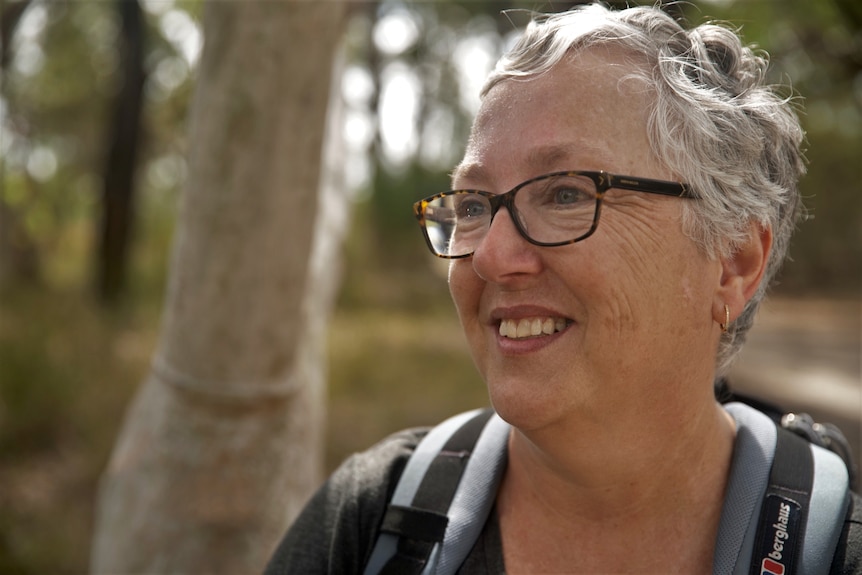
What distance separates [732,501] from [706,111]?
77cm

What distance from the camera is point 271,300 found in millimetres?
3143

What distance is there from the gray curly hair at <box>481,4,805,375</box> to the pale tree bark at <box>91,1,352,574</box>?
139 cm

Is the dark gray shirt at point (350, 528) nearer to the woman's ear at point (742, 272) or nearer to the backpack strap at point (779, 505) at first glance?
the backpack strap at point (779, 505)

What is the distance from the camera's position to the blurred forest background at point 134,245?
6.17 meters

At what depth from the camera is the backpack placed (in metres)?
1.59

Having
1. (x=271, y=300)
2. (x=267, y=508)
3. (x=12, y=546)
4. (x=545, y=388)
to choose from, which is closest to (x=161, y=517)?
(x=267, y=508)

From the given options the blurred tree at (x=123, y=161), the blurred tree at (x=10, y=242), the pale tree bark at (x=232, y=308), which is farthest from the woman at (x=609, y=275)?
the blurred tree at (x=123, y=161)

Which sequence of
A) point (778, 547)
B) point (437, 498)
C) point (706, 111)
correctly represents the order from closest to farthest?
point (778, 547) < point (706, 111) < point (437, 498)

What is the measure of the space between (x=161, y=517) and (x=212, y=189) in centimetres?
119

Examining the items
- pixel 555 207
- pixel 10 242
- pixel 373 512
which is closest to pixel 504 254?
pixel 555 207

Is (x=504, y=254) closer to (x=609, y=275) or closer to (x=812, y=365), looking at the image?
(x=609, y=275)

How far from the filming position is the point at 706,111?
1695 millimetres

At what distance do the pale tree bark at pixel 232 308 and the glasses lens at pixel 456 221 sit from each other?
1.32 meters

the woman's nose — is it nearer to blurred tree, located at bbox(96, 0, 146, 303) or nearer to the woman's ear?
the woman's ear
